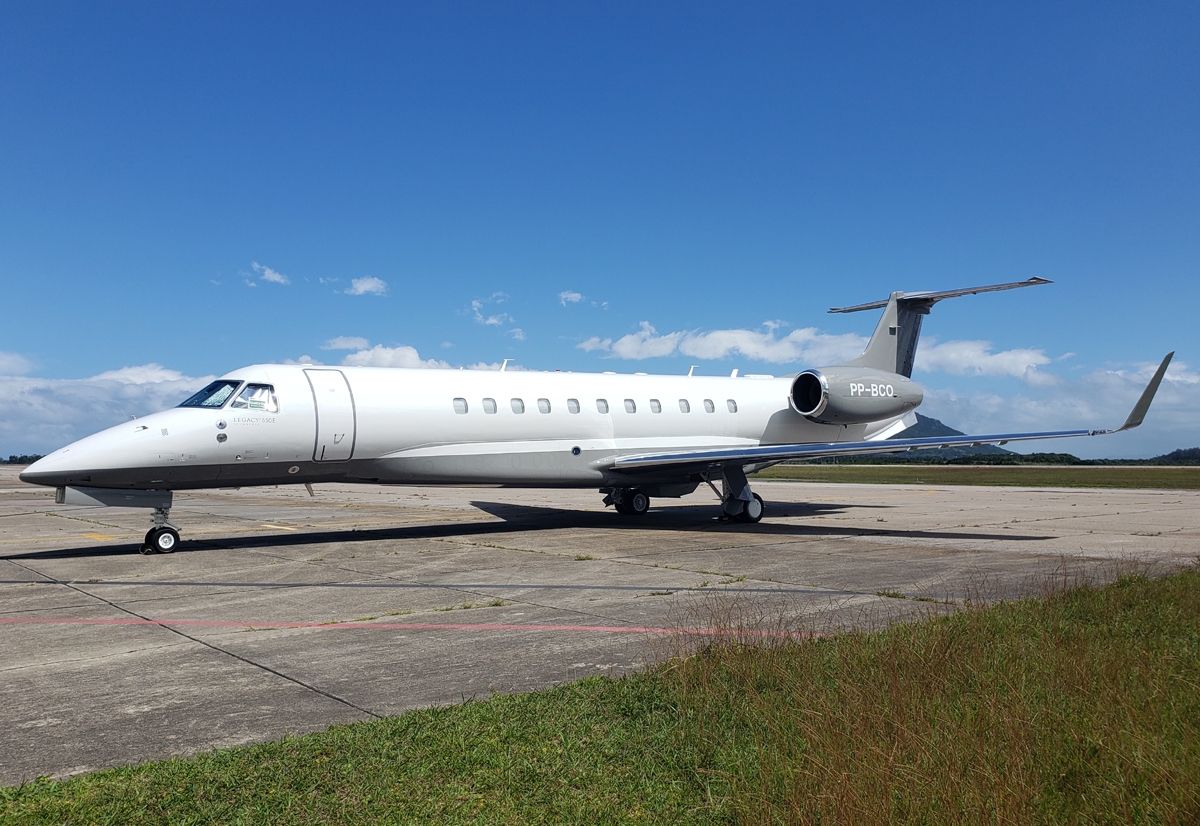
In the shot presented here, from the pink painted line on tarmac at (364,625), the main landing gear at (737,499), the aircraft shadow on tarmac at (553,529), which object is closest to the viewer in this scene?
the pink painted line on tarmac at (364,625)

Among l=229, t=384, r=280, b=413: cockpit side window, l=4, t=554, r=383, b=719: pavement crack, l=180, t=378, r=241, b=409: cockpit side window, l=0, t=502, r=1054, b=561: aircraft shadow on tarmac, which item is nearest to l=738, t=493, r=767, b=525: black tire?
l=0, t=502, r=1054, b=561: aircraft shadow on tarmac

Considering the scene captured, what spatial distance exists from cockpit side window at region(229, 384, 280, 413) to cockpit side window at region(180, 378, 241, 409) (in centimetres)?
17

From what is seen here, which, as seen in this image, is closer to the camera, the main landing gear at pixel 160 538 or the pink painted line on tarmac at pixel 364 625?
the pink painted line on tarmac at pixel 364 625

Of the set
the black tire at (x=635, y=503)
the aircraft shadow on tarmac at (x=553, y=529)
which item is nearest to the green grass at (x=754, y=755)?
the aircraft shadow on tarmac at (x=553, y=529)

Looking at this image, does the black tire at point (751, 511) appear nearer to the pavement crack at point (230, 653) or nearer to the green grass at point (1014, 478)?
the pavement crack at point (230, 653)

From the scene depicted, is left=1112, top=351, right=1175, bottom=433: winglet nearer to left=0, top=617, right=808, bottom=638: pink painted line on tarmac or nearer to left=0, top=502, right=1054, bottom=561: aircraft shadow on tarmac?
left=0, top=502, right=1054, bottom=561: aircraft shadow on tarmac

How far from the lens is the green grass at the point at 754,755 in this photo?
349 cm

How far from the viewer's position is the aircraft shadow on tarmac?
14.4 meters

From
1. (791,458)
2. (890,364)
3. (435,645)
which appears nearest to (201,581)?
(435,645)

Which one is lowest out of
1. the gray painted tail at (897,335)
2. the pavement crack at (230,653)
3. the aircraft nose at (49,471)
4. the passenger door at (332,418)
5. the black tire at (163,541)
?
the pavement crack at (230,653)

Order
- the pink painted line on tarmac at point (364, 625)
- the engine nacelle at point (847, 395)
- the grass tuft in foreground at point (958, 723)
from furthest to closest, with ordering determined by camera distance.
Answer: the engine nacelle at point (847, 395) < the pink painted line on tarmac at point (364, 625) < the grass tuft in foreground at point (958, 723)

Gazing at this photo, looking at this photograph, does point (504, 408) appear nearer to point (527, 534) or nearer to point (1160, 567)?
point (527, 534)

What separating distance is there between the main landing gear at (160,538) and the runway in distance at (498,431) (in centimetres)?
2

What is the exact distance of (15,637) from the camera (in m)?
7.44
